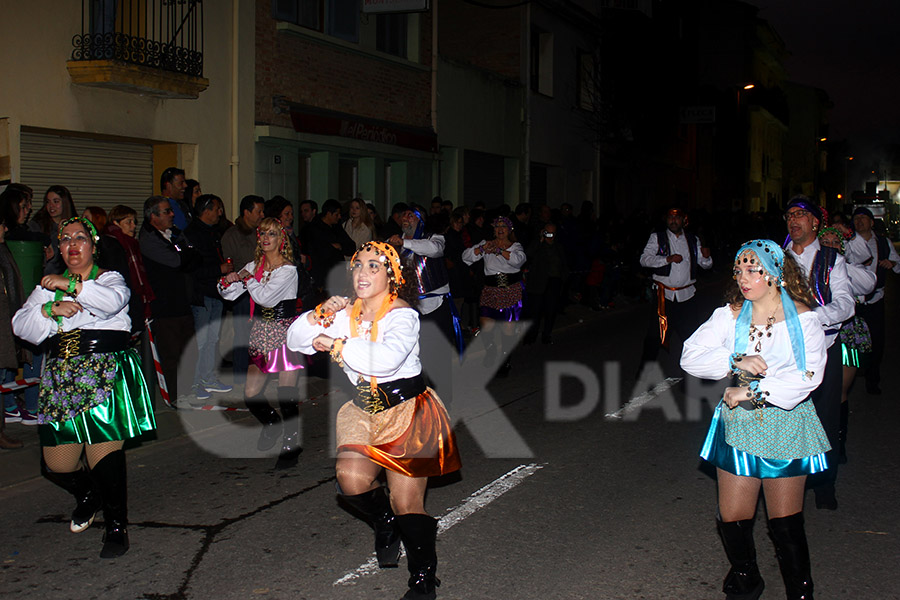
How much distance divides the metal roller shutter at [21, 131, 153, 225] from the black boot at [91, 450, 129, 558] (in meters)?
7.44

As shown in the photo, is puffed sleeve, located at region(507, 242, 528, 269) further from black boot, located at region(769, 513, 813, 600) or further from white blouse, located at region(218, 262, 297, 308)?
black boot, located at region(769, 513, 813, 600)

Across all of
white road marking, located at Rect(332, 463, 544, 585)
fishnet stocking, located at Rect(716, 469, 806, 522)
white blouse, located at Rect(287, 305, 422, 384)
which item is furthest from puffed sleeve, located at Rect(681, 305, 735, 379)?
white road marking, located at Rect(332, 463, 544, 585)

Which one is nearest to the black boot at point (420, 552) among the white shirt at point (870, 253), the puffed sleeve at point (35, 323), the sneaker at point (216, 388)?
the puffed sleeve at point (35, 323)

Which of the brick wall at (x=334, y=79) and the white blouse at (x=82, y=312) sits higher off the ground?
the brick wall at (x=334, y=79)

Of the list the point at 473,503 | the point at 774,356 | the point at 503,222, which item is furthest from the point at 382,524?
the point at 503,222

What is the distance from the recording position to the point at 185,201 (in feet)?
34.7

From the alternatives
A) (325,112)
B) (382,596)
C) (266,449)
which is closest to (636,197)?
(325,112)

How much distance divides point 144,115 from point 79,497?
845cm

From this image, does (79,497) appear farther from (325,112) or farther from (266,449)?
(325,112)

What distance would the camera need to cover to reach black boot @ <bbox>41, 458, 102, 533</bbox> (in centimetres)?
543

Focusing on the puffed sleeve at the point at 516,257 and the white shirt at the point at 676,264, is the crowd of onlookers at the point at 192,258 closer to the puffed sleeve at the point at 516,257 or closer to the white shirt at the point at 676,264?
the white shirt at the point at 676,264

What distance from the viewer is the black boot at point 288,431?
7.02m

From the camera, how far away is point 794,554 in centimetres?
429

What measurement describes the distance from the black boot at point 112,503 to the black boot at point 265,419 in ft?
6.26
